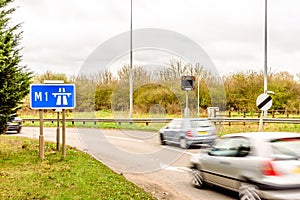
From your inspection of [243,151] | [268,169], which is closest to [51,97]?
[243,151]

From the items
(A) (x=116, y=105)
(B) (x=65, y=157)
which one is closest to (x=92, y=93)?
(A) (x=116, y=105)

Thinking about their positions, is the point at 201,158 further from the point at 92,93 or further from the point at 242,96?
the point at 242,96

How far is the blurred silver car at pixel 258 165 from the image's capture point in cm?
646

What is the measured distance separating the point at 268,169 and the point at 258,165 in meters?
0.23

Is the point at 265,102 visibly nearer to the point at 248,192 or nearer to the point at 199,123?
the point at 199,123

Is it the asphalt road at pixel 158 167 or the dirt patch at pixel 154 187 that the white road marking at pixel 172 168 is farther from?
the dirt patch at pixel 154 187

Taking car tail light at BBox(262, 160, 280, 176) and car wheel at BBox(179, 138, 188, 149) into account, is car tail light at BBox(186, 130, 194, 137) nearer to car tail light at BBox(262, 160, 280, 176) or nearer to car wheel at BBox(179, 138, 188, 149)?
car wheel at BBox(179, 138, 188, 149)

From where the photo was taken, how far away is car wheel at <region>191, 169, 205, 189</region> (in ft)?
29.2

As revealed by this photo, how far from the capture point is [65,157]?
41.7 feet

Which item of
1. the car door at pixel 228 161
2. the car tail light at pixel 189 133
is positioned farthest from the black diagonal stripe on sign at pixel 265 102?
the car door at pixel 228 161

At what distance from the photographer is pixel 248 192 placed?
22.5ft

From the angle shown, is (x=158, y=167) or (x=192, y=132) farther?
(x=192, y=132)

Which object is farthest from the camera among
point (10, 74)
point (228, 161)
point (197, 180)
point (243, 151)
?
point (10, 74)

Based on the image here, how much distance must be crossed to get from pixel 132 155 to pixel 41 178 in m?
6.66
